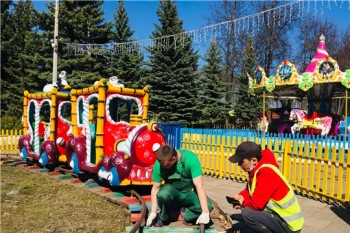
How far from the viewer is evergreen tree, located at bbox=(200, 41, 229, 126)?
24250mm

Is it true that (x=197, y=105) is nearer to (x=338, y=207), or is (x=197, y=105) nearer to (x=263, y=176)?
(x=338, y=207)

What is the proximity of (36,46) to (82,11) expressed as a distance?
4.27 metres

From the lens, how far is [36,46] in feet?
83.4

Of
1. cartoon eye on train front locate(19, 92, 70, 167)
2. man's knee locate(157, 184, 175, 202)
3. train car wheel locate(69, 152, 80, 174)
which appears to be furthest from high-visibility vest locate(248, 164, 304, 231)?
cartoon eye on train front locate(19, 92, 70, 167)

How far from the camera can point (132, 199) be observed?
673 cm

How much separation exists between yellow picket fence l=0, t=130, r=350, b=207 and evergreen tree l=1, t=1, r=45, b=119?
19.6 metres

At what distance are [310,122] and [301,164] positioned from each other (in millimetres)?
9236

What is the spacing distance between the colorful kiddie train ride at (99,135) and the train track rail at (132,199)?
12.3 inches

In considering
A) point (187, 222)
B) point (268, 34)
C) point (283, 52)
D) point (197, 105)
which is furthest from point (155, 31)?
point (187, 222)

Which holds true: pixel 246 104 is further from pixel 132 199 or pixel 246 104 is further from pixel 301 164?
pixel 132 199

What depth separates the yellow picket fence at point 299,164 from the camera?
21.5 feet

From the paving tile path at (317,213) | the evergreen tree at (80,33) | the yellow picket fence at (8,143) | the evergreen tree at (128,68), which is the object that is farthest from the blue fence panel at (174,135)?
the evergreen tree at (80,33)

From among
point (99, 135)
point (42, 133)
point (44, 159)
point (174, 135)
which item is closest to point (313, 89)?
point (174, 135)

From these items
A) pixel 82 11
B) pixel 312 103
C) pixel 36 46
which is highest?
pixel 82 11
